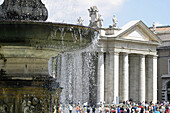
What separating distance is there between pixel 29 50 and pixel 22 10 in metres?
0.84

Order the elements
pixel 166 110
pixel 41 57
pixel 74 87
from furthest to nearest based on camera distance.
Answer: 1. pixel 74 87
2. pixel 166 110
3. pixel 41 57

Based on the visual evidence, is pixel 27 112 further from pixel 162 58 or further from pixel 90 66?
pixel 162 58

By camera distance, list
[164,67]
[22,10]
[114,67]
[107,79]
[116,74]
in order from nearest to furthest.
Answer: [22,10]
[114,67]
[116,74]
[107,79]
[164,67]

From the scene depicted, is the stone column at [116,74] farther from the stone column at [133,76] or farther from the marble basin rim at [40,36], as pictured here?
the marble basin rim at [40,36]

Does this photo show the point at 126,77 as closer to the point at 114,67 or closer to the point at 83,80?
the point at 114,67

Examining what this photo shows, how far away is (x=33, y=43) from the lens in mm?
9039

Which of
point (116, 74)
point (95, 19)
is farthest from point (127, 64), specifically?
point (95, 19)

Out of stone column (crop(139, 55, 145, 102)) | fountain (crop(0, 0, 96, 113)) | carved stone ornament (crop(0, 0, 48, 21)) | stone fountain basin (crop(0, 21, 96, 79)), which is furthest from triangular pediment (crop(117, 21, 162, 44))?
carved stone ornament (crop(0, 0, 48, 21))

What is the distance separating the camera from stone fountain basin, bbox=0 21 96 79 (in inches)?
342

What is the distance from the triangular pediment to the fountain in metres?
45.4

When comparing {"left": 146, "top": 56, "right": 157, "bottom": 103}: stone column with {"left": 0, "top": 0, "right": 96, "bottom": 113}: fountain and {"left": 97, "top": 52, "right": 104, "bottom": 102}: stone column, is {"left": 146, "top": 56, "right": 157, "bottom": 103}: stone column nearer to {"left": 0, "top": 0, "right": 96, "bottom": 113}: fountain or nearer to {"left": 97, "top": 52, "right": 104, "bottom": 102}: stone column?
{"left": 97, "top": 52, "right": 104, "bottom": 102}: stone column

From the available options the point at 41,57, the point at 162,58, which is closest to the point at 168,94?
the point at 162,58

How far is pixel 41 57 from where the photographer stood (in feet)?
31.7

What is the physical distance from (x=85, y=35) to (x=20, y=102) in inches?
76.8
